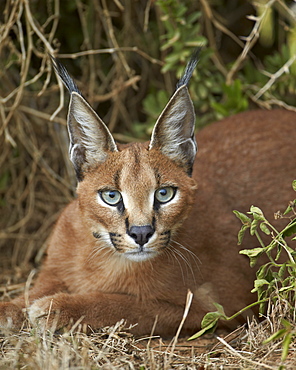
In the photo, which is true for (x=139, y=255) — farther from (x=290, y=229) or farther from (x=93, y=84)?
(x=93, y=84)

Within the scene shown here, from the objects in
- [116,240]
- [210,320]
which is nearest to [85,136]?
[116,240]

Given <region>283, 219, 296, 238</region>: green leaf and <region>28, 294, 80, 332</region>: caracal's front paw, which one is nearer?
<region>283, 219, 296, 238</region>: green leaf

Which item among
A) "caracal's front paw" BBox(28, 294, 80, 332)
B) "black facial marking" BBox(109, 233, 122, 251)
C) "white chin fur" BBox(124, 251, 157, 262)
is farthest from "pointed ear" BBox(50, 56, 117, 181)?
"caracal's front paw" BBox(28, 294, 80, 332)

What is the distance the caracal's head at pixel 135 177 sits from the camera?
10.5 ft

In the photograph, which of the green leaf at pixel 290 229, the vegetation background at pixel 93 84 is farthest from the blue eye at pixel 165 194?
the vegetation background at pixel 93 84

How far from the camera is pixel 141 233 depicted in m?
3.11

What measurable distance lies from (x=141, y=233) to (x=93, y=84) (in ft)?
8.77

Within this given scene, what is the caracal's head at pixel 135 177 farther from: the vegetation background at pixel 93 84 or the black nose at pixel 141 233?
the vegetation background at pixel 93 84

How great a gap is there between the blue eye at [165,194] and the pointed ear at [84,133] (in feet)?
1.19

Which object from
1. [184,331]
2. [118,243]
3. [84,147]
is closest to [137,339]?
[184,331]

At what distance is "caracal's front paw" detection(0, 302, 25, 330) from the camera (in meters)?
3.36

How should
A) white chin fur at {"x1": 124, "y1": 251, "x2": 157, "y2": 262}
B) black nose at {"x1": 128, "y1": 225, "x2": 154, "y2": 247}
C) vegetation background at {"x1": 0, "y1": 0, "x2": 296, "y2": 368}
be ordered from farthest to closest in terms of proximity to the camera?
vegetation background at {"x1": 0, "y1": 0, "x2": 296, "y2": 368}
white chin fur at {"x1": 124, "y1": 251, "x2": 157, "y2": 262}
black nose at {"x1": 128, "y1": 225, "x2": 154, "y2": 247}

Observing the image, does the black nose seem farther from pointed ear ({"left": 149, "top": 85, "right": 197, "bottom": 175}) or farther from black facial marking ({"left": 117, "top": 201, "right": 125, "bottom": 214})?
pointed ear ({"left": 149, "top": 85, "right": 197, "bottom": 175})

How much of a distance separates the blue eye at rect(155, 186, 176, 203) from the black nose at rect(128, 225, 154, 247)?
0.77 feet
